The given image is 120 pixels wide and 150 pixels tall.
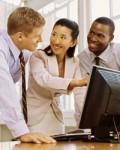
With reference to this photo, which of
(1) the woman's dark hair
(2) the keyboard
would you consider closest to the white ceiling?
(1) the woman's dark hair

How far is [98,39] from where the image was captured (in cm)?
216

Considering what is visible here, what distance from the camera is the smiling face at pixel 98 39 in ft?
7.08

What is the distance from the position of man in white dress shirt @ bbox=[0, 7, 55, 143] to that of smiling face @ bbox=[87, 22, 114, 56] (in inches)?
23.9

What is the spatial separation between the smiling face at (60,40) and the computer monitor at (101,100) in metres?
0.63

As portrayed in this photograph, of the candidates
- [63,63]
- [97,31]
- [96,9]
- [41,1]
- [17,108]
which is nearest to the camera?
[17,108]

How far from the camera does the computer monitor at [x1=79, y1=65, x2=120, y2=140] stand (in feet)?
3.88

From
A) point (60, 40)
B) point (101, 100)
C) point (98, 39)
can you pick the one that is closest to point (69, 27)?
point (60, 40)

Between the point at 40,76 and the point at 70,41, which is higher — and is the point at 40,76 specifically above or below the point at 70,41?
below

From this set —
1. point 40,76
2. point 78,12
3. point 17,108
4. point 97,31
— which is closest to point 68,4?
point 78,12

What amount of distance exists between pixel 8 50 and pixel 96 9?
178cm

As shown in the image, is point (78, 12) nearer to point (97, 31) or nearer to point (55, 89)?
point (97, 31)

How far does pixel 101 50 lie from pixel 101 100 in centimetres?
101

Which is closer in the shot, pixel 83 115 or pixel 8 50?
pixel 83 115

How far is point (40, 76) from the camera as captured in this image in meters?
1.68
